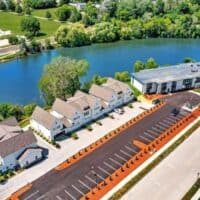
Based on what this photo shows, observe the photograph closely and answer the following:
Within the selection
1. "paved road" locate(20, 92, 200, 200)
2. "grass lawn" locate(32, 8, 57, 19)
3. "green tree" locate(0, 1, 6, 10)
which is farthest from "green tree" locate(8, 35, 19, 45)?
"paved road" locate(20, 92, 200, 200)

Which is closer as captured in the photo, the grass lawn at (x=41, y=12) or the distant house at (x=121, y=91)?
the distant house at (x=121, y=91)

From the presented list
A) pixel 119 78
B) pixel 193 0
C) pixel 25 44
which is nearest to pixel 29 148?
pixel 119 78

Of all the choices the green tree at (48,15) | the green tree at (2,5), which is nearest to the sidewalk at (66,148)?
the green tree at (48,15)

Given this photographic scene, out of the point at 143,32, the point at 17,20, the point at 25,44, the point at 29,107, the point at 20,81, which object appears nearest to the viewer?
the point at 29,107

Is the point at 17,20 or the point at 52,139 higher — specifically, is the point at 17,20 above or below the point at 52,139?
above

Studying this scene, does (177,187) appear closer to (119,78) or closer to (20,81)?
(119,78)

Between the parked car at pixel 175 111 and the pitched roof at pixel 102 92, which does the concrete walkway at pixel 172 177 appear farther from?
the pitched roof at pixel 102 92

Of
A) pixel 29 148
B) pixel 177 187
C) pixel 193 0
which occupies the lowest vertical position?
pixel 177 187
